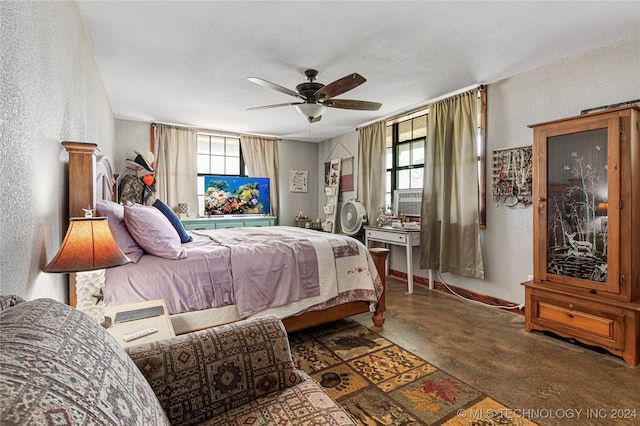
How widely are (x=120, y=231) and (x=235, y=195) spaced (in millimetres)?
3436

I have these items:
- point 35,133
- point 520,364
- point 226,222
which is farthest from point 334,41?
point 226,222

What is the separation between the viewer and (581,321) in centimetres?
233

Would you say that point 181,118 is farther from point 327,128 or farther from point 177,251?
point 177,251

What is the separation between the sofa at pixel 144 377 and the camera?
43cm

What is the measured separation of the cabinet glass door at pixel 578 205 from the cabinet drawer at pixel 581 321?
228 mm

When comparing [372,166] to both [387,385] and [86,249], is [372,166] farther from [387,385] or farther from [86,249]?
[86,249]

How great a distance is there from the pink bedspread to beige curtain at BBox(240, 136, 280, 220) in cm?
301

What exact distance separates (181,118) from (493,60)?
4.00 metres

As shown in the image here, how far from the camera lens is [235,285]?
7.27ft

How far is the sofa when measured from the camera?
0.43m

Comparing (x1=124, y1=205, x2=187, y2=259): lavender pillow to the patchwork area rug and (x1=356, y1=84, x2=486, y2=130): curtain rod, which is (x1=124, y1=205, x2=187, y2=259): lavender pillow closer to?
the patchwork area rug

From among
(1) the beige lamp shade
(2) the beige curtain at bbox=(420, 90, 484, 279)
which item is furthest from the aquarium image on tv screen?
(1) the beige lamp shade

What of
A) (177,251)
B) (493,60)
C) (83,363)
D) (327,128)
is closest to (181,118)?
(327,128)

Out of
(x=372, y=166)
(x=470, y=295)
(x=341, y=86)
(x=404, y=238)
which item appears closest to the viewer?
(x=341, y=86)
